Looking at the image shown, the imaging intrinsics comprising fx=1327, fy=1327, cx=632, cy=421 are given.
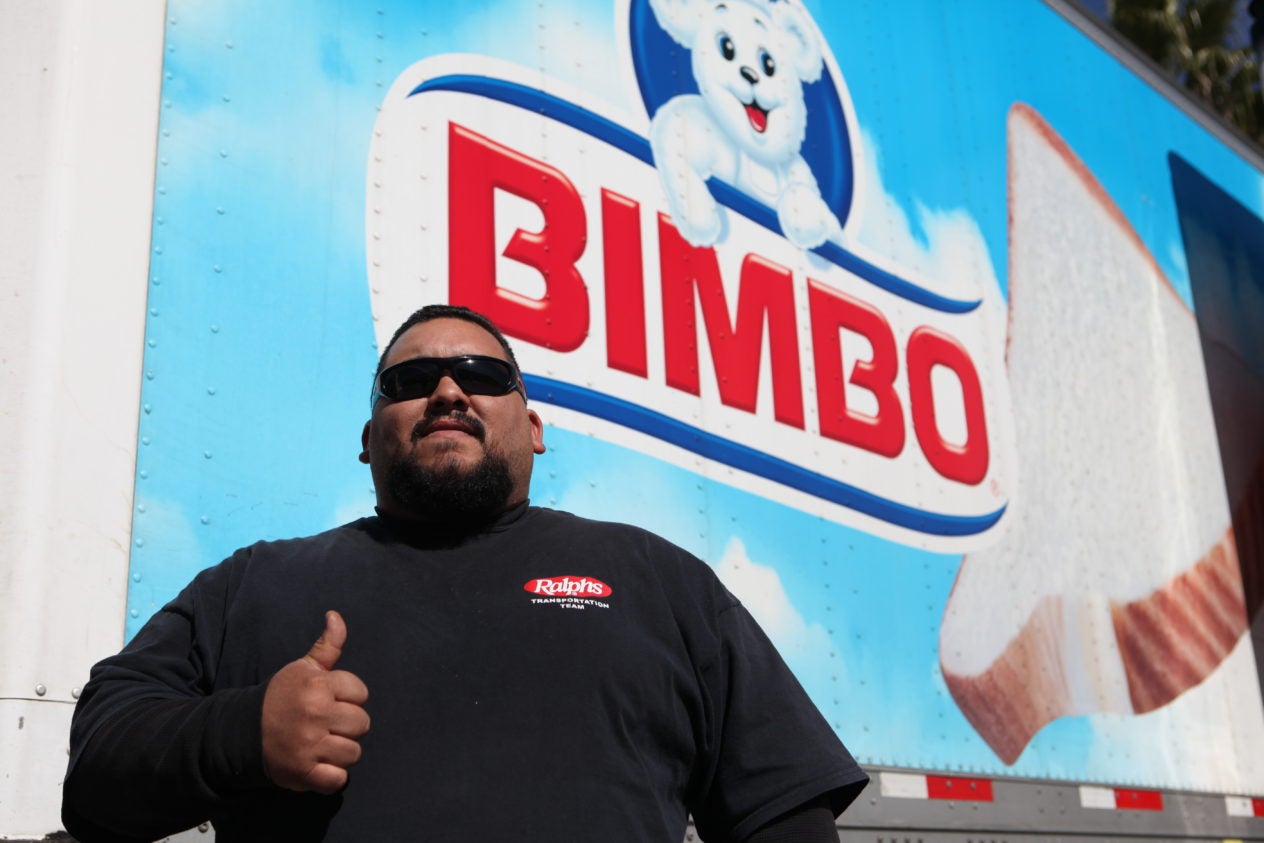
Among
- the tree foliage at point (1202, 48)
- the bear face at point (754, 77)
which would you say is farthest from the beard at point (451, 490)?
the tree foliage at point (1202, 48)

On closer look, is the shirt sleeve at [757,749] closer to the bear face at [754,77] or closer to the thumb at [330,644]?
the thumb at [330,644]

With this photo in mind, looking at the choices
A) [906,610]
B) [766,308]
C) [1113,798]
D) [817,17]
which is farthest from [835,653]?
[817,17]

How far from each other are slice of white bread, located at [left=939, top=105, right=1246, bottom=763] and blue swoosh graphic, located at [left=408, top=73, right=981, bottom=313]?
51 centimetres

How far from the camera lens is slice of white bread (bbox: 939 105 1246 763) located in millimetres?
3367

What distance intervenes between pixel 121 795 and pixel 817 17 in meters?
2.72

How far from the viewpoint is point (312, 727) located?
127cm

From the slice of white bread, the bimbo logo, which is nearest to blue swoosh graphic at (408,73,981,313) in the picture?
the bimbo logo

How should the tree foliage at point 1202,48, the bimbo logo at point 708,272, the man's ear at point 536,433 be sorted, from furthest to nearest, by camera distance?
the tree foliage at point 1202,48 < the bimbo logo at point 708,272 < the man's ear at point 536,433

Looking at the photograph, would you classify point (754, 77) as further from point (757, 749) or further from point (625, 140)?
point (757, 749)

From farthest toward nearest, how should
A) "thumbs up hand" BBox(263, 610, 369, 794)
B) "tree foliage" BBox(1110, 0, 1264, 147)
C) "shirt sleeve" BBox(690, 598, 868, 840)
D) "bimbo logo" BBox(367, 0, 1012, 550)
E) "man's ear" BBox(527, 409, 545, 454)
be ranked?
"tree foliage" BBox(1110, 0, 1264, 147)
"bimbo logo" BBox(367, 0, 1012, 550)
"man's ear" BBox(527, 409, 545, 454)
"shirt sleeve" BBox(690, 598, 868, 840)
"thumbs up hand" BBox(263, 610, 369, 794)

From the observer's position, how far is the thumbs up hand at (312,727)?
49.9 inches

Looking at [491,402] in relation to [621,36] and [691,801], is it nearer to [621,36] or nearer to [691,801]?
[691,801]

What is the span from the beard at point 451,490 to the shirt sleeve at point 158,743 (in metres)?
0.29

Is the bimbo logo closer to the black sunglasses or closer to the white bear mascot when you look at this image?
the white bear mascot
